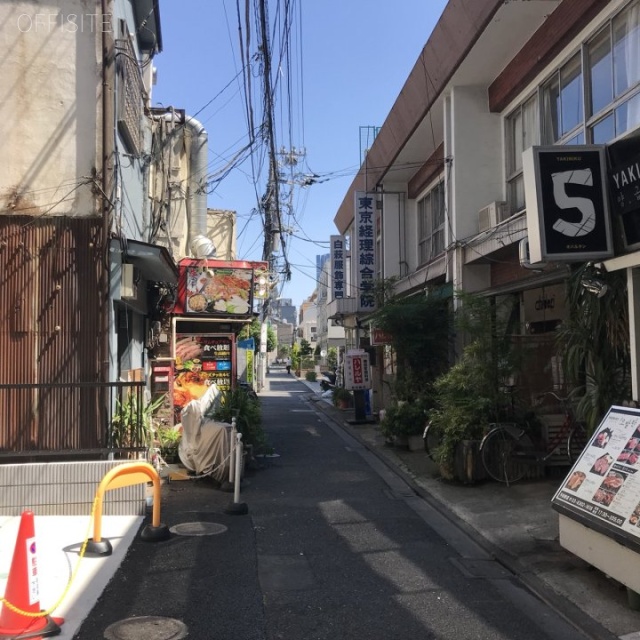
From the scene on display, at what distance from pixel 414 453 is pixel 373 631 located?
310 inches

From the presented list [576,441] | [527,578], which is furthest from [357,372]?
[527,578]

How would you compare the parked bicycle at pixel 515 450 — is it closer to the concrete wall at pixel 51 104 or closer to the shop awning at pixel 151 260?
the shop awning at pixel 151 260

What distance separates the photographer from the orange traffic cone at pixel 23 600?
370 cm

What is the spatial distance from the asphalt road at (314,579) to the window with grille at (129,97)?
536cm

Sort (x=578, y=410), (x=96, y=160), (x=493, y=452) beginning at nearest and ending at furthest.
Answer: (x=578, y=410) < (x=96, y=160) < (x=493, y=452)

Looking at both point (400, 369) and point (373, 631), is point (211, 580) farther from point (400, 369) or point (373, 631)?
point (400, 369)

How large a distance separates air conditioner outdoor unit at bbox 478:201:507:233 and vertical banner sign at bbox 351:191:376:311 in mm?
7039

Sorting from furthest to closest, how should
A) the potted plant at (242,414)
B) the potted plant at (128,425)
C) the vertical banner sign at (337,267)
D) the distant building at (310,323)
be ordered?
the distant building at (310,323)
the vertical banner sign at (337,267)
the potted plant at (242,414)
the potted plant at (128,425)

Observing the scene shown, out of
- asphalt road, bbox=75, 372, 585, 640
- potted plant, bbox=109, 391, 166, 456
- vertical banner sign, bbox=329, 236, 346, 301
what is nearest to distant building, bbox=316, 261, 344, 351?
vertical banner sign, bbox=329, 236, 346, 301

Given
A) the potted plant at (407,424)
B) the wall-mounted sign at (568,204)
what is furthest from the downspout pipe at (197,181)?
the wall-mounted sign at (568,204)

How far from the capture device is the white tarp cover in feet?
28.6

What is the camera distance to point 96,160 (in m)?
7.87

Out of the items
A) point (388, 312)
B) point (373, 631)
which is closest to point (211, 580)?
point (373, 631)

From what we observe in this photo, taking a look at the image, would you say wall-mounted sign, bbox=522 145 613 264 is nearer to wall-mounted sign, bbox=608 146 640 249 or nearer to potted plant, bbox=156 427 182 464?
wall-mounted sign, bbox=608 146 640 249
